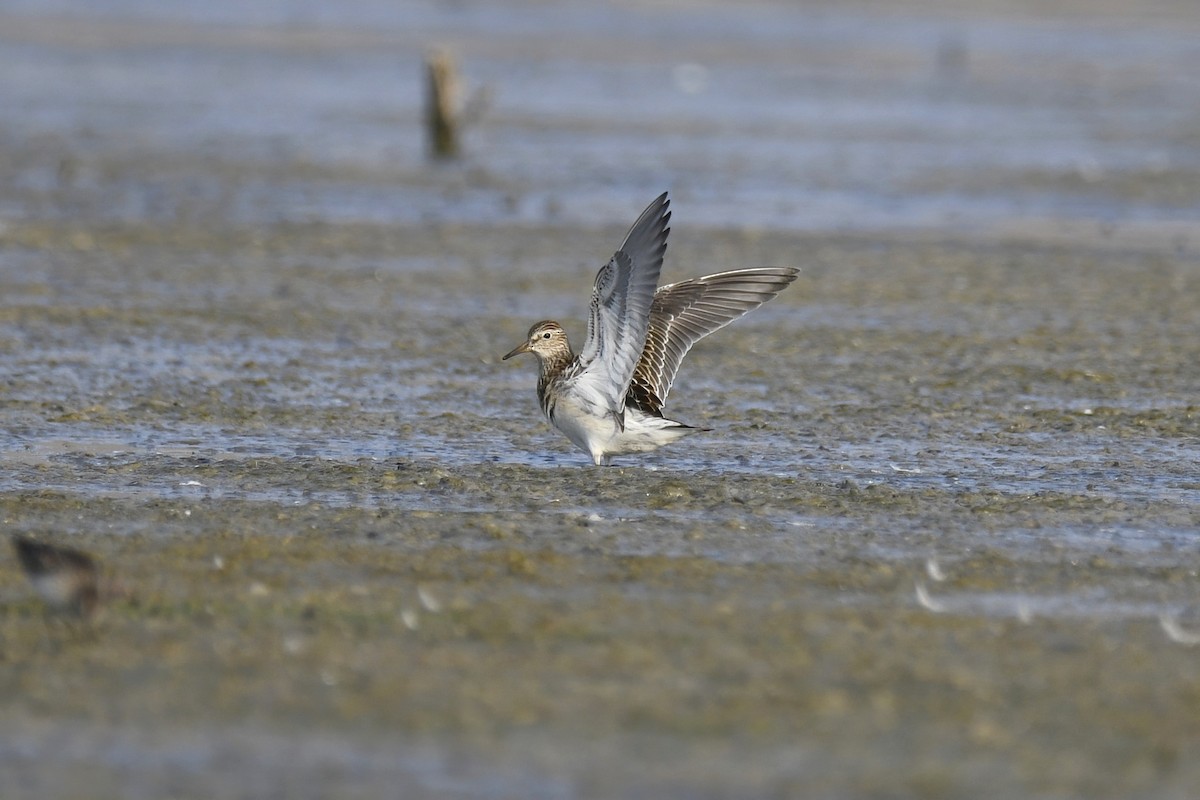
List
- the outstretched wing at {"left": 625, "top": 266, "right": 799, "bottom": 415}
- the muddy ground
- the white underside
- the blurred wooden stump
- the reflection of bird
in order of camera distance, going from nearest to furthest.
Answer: the muddy ground < the reflection of bird < the white underside < the outstretched wing at {"left": 625, "top": 266, "right": 799, "bottom": 415} < the blurred wooden stump

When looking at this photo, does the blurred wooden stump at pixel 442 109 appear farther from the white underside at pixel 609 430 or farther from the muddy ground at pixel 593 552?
the white underside at pixel 609 430

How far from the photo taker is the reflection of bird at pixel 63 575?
5.72m

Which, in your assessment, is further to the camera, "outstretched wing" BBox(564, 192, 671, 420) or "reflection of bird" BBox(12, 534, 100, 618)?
"outstretched wing" BBox(564, 192, 671, 420)

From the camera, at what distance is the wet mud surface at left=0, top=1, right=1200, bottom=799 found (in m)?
4.98

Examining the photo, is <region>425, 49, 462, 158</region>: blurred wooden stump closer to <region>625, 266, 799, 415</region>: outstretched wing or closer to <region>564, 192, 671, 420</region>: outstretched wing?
<region>625, 266, 799, 415</region>: outstretched wing

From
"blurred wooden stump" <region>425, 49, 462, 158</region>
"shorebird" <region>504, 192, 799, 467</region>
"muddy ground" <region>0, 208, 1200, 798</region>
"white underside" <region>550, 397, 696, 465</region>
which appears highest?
"blurred wooden stump" <region>425, 49, 462, 158</region>

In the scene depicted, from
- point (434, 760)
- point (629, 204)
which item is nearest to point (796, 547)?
point (434, 760)

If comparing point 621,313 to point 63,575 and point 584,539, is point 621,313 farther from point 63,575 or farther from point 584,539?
point 63,575

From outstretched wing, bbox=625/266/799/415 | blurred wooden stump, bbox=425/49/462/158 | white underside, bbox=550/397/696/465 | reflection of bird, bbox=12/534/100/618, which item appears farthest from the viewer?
blurred wooden stump, bbox=425/49/462/158

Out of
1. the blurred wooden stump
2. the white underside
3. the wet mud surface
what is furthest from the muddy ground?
the blurred wooden stump

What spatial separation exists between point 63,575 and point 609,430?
3.06 m

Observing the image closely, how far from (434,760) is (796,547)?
255cm

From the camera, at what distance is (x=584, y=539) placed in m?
7.16

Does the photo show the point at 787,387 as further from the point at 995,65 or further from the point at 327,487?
the point at 995,65
